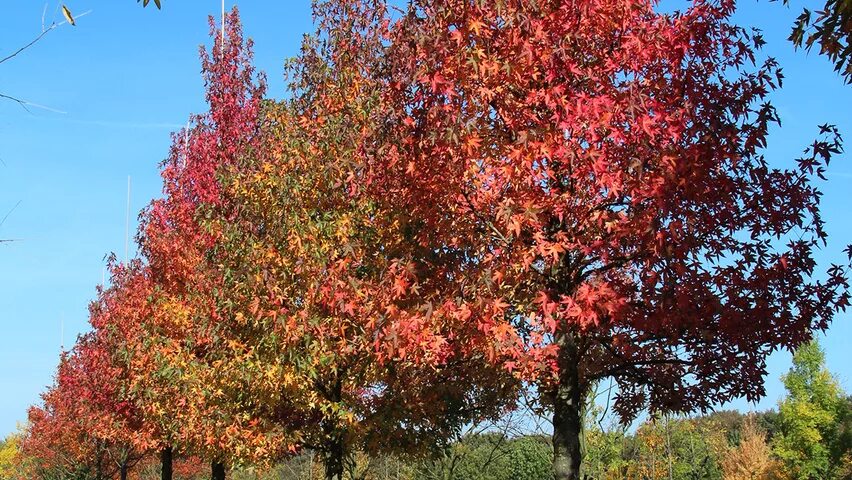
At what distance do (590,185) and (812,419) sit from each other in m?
53.0

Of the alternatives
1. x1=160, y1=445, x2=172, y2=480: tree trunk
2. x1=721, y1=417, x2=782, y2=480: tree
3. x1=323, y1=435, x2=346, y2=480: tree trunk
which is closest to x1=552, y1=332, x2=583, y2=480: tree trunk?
x1=323, y1=435, x2=346, y2=480: tree trunk

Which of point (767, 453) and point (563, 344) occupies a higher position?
point (767, 453)

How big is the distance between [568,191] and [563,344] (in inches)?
90.8

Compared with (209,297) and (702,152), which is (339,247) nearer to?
(209,297)

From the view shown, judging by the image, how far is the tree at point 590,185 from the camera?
9750 millimetres

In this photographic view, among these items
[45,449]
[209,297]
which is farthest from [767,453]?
[209,297]

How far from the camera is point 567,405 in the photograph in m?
11.4

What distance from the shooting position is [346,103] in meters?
14.9

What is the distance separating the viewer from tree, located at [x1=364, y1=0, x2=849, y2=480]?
9750 millimetres

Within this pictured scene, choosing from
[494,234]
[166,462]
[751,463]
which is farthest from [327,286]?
[751,463]

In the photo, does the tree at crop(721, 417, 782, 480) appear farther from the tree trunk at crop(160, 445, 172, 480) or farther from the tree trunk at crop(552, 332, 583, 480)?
the tree trunk at crop(552, 332, 583, 480)

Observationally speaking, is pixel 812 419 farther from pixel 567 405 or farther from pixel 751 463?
pixel 567 405

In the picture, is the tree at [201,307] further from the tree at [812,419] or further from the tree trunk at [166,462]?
the tree at [812,419]

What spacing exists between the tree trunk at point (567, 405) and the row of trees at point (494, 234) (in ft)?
0.10
